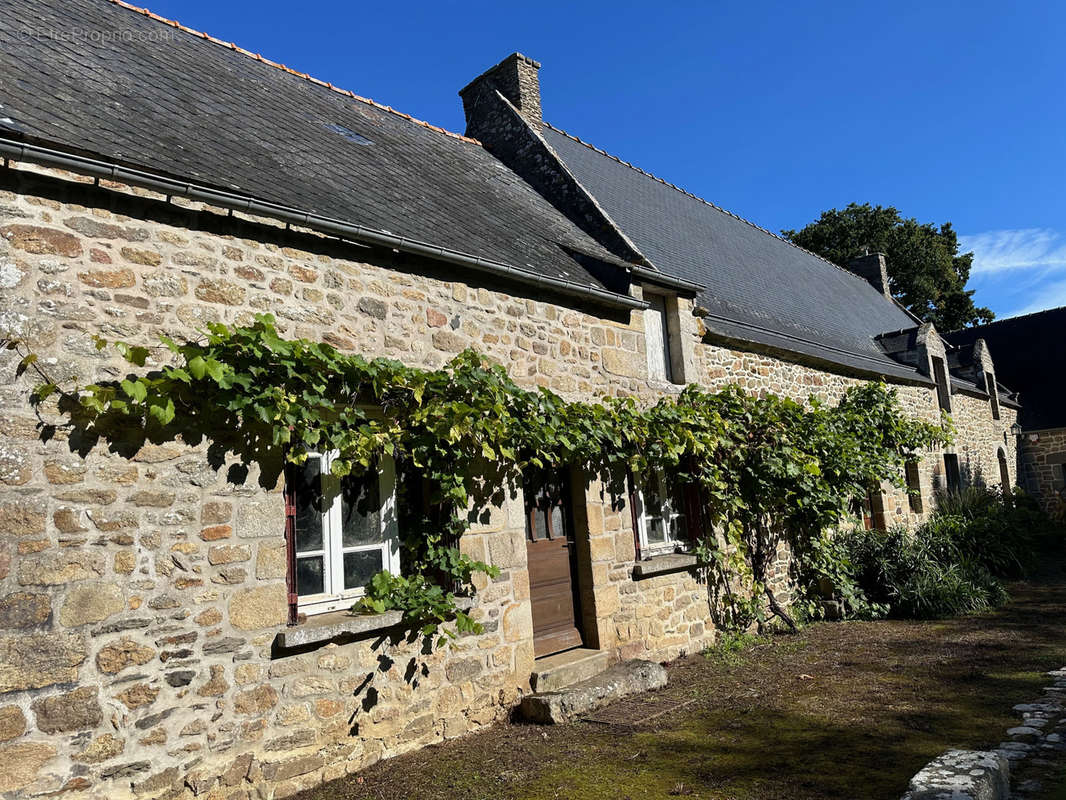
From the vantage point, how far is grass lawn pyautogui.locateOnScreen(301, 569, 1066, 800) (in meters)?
3.98

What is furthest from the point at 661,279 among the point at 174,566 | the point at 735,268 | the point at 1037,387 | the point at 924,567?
the point at 1037,387

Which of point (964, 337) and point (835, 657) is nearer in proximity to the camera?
point (835, 657)

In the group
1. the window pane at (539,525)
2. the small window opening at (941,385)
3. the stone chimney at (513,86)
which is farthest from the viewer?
the small window opening at (941,385)

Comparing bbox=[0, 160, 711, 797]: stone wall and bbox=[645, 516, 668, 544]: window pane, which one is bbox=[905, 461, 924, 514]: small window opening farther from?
bbox=[0, 160, 711, 797]: stone wall

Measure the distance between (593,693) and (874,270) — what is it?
59.0ft

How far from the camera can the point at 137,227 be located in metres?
4.02

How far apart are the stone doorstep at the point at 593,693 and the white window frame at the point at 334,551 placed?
1.42 m

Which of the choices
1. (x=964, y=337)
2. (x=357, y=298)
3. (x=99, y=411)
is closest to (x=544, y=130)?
(x=357, y=298)

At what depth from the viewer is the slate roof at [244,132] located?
14.8 ft

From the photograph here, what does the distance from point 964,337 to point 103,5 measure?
24524 mm

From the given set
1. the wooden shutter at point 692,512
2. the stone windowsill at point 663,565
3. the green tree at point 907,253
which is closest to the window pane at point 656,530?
the stone windowsill at point 663,565

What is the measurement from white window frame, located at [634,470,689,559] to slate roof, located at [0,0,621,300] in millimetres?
2210

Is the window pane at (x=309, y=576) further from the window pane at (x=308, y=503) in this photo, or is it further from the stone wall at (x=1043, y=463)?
the stone wall at (x=1043, y=463)

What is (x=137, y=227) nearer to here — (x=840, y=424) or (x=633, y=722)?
(x=633, y=722)
